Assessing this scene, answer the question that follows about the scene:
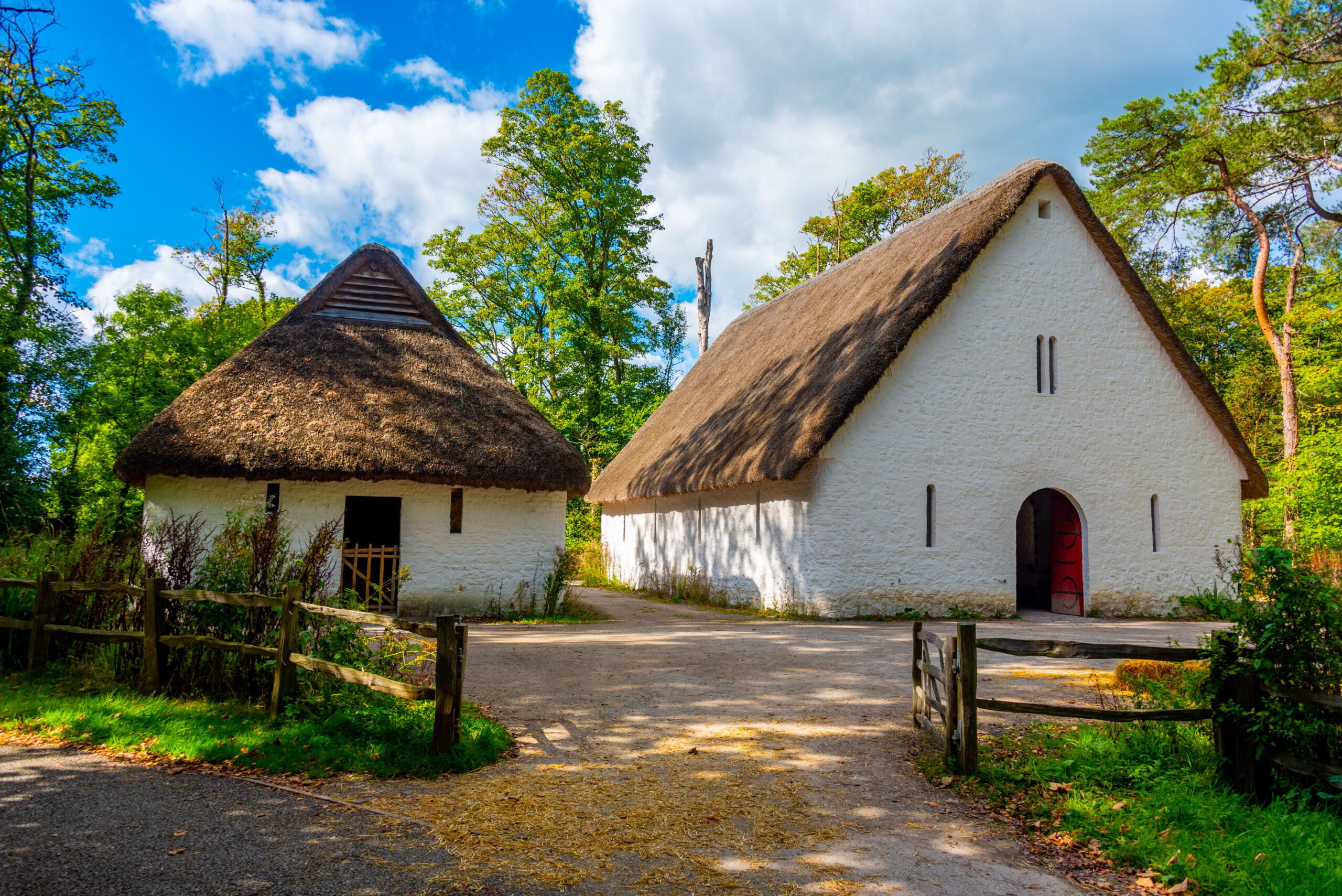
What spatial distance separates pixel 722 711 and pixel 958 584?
Answer: 878 centimetres

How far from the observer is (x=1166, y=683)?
6660 mm

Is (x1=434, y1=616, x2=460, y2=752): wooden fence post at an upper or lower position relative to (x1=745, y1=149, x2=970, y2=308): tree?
lower

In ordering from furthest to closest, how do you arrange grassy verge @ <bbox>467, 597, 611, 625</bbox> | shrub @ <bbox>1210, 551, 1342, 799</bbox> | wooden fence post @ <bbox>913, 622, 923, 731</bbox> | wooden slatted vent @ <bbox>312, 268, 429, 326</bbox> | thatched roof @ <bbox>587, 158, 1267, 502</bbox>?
wooden slatted vent @ <bbox>312, 268, 429, 326</bbox>
thatched roof @ <bbox>587, 158, 1267, 502</bbox>
grassy verge @ <bbox>467, 597, 611, 625</bbox>
wooden fence post @ <bbox>913, 622, 923, 731</bbox>
shrub @ <bbox>1210, 551, 1342, 799</bbox>

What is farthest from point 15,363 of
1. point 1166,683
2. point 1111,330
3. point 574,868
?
point 1111,330

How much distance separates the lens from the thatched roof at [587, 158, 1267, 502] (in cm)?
1338

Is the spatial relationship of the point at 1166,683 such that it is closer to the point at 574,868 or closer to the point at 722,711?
the point at 722,711

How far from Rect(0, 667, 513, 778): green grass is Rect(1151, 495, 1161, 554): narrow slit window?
1448 centimetres

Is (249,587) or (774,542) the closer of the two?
(249,587)

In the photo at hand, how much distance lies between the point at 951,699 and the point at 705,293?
2985 cm

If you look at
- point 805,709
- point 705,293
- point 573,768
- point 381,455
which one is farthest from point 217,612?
point 705,293

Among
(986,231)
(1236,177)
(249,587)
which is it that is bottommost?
(249,587)

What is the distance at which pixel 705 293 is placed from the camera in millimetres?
33688

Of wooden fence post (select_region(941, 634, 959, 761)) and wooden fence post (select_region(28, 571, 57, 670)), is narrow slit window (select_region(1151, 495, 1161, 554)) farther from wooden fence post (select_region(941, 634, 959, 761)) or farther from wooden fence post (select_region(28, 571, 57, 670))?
wooden fence post (select_region(28, 571, 57, 670))

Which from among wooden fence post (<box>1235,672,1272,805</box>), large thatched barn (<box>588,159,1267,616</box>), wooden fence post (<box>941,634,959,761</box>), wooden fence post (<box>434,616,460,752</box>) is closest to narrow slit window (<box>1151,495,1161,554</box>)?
large thatched barn (<box>588,159,1267,616</box>)
